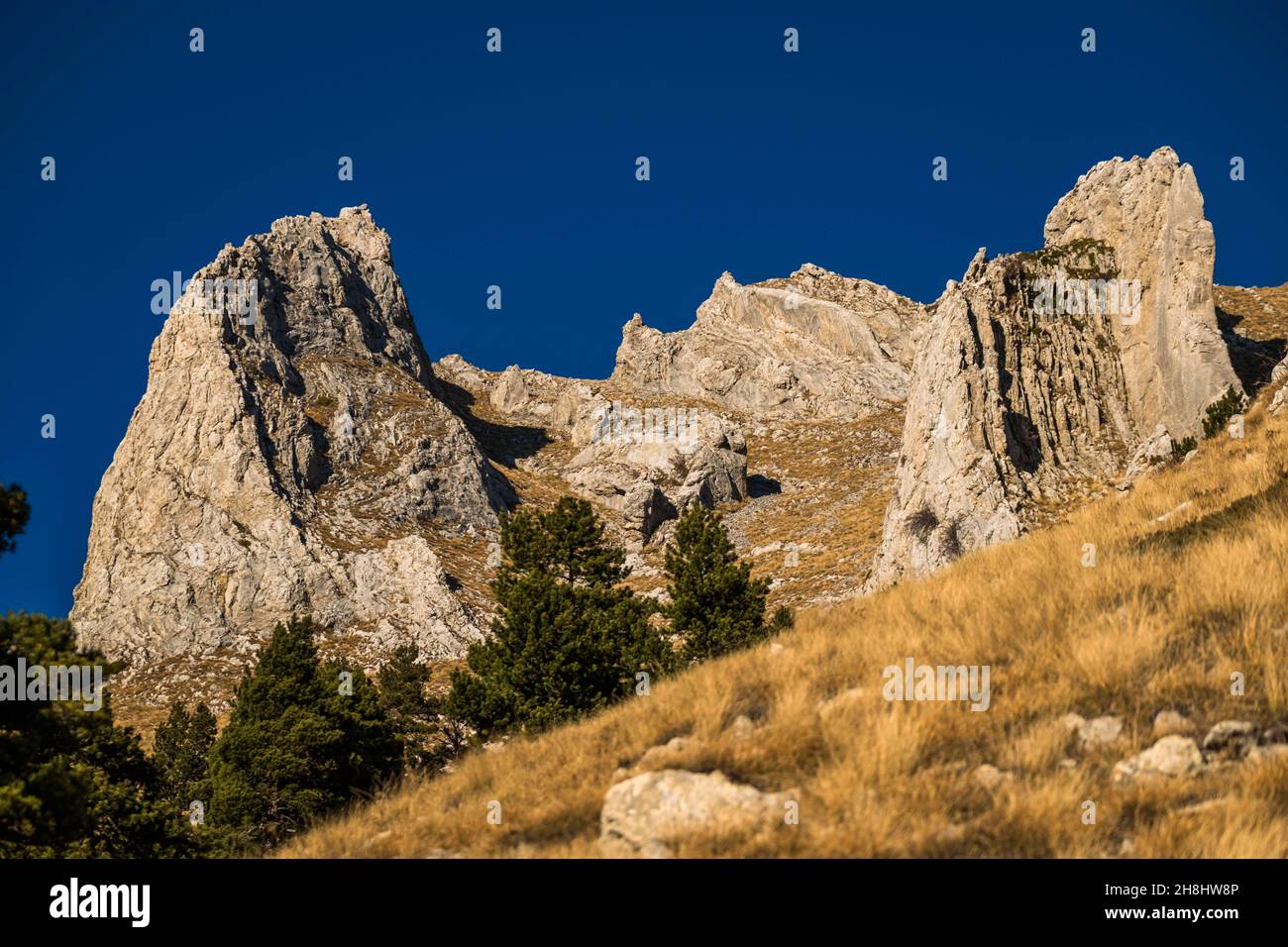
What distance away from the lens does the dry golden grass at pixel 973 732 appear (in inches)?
235

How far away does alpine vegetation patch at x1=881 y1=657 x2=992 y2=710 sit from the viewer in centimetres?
788

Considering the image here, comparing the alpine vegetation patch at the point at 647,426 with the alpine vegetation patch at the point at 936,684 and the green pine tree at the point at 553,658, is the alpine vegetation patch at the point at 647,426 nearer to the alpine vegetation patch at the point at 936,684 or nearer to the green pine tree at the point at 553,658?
the green pine tree at the point at 553,658

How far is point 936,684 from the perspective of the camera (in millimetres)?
8188

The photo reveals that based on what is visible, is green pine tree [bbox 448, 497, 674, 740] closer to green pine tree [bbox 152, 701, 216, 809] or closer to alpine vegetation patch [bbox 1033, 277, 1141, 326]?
green pine tree [bbox 152, 701, 216, 809]

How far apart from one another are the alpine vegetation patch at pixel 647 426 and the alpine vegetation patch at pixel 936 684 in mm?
113851

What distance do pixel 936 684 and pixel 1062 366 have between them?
235 ft

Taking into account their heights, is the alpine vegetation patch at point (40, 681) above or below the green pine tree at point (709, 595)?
below

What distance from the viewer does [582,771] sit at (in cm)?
815

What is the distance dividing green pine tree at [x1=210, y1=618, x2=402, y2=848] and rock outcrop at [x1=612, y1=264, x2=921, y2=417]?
112857mm

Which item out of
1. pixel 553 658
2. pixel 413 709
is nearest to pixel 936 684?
pixel 553 658

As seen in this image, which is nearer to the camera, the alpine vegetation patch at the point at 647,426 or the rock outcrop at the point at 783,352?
the alpine vegetation patch at the point at 647,426

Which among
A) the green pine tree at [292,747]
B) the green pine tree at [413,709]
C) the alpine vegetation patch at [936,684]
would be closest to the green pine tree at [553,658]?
the green pine tree at [292,747]
